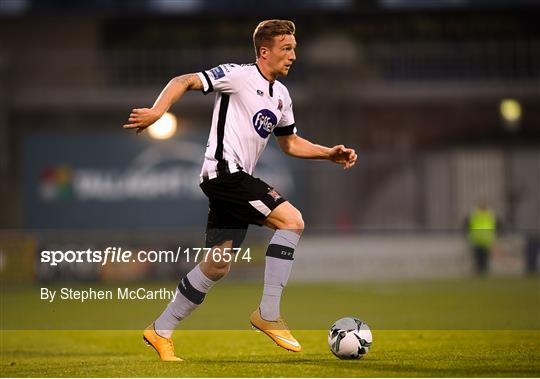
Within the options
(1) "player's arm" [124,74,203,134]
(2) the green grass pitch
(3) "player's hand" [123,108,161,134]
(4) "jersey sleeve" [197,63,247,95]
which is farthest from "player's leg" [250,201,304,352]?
(3) "player's hand" [123,108,161,134]

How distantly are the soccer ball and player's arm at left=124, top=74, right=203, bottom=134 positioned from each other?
2.11m

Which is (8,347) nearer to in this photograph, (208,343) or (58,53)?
(208,343)

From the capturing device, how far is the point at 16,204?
25047mm

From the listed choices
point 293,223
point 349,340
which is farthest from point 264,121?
point 349,340

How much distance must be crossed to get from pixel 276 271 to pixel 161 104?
5.11 feet

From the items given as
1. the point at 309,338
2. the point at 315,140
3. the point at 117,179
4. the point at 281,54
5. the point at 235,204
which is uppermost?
the point at 281,54

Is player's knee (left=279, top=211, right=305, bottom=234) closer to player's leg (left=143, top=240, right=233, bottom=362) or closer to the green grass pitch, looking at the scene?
player's leg (left=143, top=240, right=233, bottom=362)

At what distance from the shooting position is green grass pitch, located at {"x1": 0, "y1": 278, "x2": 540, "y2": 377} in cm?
762

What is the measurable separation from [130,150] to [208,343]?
15.5 metres

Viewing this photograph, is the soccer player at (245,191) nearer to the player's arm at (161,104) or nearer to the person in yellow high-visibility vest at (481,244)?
the player's arm at (161,104)

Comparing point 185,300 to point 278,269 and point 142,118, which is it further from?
point 142,118

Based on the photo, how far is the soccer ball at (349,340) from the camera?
26.4ft

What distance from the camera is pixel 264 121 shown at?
802 cm

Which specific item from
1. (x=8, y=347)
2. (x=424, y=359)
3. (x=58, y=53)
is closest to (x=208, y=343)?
(x=8, y=347)
